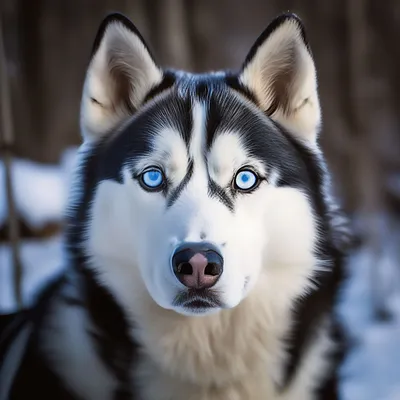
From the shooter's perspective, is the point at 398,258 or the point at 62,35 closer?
the point at 398,258

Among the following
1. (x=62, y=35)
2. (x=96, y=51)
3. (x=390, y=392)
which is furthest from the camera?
(x=62, y=35)

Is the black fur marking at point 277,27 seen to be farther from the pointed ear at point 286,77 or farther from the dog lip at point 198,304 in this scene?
the dog lip at point 198,304

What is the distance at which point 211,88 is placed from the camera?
108cm

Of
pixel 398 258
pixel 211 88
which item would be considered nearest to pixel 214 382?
pixel 211 88

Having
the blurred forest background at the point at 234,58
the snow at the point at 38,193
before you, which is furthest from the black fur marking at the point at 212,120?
the snow at the point at 38,193

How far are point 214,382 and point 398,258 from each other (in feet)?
8.19

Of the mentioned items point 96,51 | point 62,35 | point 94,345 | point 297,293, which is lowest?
point 94,345

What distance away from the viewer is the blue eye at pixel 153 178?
1019 mm

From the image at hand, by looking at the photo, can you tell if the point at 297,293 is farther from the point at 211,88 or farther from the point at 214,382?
the point at 211,88

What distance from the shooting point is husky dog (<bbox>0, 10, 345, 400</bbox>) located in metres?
1.01

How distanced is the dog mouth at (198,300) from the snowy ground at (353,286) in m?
0.42

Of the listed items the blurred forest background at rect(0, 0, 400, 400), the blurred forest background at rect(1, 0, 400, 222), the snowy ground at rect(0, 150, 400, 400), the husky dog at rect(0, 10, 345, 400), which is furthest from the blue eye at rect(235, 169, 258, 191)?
the blurred forest background at rect(1, 0, 400, 222)

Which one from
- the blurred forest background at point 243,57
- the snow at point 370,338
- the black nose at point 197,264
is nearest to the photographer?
the black nose at point 197,264

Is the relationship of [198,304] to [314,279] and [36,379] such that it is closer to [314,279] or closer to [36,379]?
[314,279]
